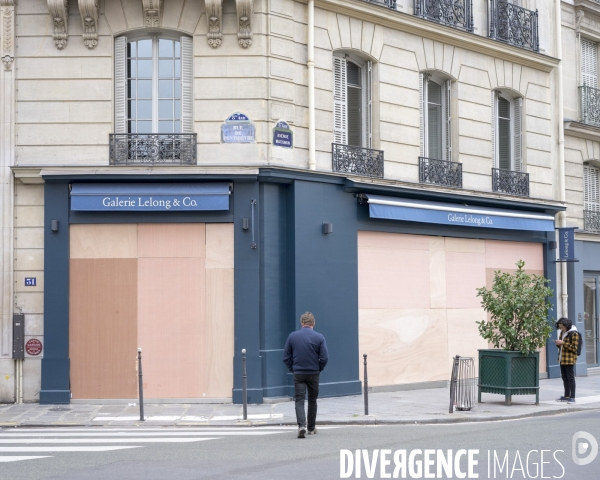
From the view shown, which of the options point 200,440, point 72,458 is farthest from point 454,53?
point 72,458

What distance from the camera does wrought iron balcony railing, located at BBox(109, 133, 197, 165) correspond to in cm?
1677

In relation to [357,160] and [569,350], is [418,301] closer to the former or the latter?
[357,160]

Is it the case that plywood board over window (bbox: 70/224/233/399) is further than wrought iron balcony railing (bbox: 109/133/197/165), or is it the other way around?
wrought iron balcony railing (bbox: 109/133/197/165)

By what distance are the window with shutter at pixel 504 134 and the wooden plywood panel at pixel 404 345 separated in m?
4.49

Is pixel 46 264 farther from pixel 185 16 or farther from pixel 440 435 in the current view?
pixel 440 435

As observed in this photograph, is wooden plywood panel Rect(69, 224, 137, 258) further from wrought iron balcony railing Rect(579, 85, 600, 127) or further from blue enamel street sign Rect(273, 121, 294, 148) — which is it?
wrought iron balcony railing Rect(579, 85, 600, 127)

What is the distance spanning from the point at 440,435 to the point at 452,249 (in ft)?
27.9

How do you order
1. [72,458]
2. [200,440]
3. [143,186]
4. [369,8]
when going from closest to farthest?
[72,458] → [200,440] → [143,186] → [369,8]

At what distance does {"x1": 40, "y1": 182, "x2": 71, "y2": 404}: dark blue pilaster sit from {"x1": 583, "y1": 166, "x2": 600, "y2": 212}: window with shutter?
46.4ft

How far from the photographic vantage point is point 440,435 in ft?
40.0

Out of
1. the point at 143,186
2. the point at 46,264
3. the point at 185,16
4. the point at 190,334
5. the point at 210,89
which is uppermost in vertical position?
the point at 185,16

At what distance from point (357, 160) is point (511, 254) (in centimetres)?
545

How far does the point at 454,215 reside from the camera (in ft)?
64.8

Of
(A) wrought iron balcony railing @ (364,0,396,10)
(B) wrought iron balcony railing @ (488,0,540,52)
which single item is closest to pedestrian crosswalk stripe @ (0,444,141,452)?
(A) wrought iron balcony railing @ (364,0,396,10)
